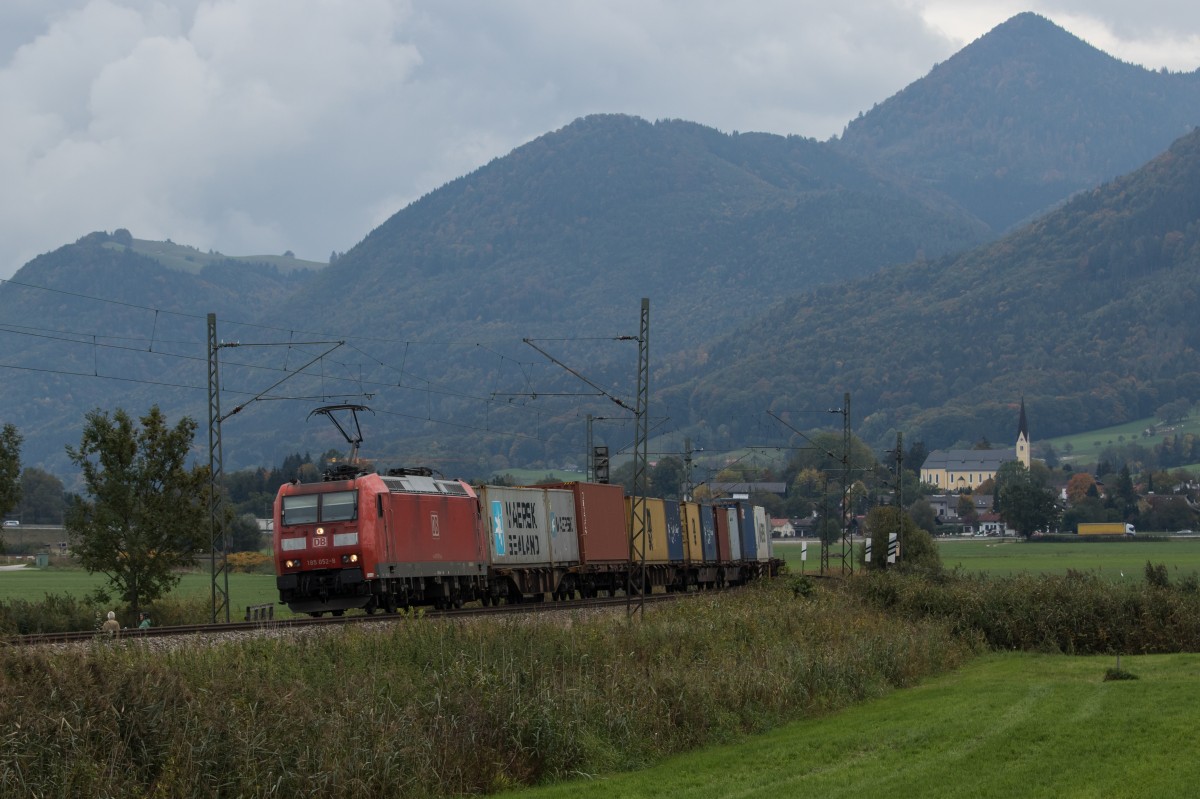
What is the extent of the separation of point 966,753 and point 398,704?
28.1 ft

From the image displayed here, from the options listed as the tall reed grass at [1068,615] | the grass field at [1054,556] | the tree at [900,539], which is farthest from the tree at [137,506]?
the grass field at [1054,556]

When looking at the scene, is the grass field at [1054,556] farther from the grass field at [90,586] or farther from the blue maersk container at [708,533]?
the grass field at [90,586]

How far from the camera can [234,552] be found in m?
113

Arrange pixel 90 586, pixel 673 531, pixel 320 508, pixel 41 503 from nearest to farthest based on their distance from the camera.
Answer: pixel 320 508
pixel 673 531
pixel 90 586
pixel 41 503

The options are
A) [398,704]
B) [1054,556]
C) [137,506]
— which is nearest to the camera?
[398,704]

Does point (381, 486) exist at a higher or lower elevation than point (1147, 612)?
higher

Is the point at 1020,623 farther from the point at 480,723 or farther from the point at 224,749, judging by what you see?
the point at 224,749

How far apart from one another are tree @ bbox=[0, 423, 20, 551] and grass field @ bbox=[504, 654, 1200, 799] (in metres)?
23.2

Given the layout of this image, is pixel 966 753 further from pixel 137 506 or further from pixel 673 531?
pixel 673 531

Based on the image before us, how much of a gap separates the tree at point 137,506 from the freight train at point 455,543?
6.35m

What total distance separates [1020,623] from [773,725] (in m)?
22.9

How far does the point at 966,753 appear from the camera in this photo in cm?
2248

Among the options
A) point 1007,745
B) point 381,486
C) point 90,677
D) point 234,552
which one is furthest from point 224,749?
point 234,552

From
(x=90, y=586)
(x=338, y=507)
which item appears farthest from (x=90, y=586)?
(x=338, y=507)
